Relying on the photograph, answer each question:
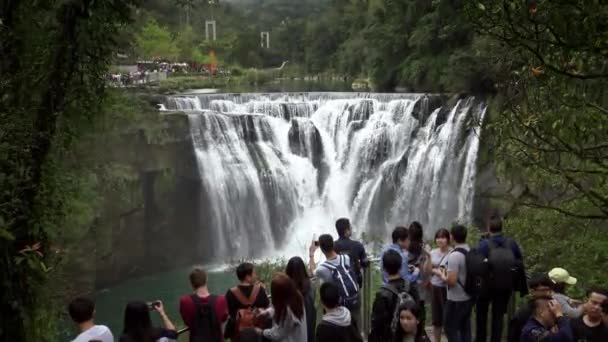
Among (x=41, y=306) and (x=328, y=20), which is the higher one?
(x=328, y=20)

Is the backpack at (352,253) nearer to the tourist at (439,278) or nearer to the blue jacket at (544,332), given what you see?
the tourist at (439,278)

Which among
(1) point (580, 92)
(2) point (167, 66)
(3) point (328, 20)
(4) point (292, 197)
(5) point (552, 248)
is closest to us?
(1) point (580, 92)

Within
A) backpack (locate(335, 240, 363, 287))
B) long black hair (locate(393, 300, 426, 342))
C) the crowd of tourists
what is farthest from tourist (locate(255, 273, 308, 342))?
backpack (locate(335, 240, 363, 287))

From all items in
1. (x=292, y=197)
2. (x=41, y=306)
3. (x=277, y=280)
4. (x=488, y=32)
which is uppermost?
(x=488, y=32)

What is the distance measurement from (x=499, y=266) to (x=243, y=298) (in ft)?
7.58

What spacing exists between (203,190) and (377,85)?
12366 millimetres

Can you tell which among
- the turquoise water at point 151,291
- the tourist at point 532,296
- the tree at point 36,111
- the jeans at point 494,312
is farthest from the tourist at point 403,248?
the turquoise water at point 151,291

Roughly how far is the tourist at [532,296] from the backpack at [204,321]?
211 centimetres

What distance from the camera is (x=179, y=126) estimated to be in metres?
20.0

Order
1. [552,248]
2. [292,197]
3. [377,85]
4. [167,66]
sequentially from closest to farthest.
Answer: [552,248]
[292,197]
[377,85]
[167,66]

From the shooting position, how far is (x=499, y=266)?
591 centimetres

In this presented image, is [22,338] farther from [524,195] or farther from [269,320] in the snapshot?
[524,195]

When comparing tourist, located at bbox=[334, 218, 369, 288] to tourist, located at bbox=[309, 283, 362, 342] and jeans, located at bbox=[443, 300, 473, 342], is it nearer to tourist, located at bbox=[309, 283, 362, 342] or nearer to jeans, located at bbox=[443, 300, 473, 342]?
jeans, located at bbox=[443, 300, 473, 342]

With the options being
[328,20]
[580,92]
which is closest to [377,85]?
[580,92]
